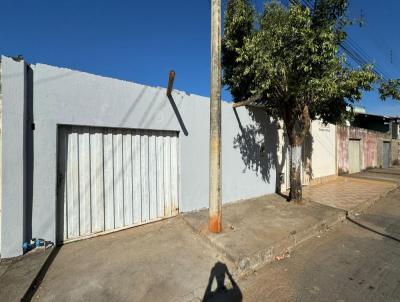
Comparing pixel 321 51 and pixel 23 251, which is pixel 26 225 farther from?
pixel 321 51

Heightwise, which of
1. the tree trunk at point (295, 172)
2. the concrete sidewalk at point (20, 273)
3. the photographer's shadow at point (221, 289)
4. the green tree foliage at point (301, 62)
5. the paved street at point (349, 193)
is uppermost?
the green tree foliage at point (301, 62)

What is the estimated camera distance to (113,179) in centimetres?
476

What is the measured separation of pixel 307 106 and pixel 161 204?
4.43 meters

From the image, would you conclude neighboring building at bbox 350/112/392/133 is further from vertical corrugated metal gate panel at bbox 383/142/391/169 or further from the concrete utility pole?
the concrete utility pole

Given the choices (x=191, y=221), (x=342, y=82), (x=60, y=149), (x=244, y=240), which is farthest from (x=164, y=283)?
(x=342, y=82)

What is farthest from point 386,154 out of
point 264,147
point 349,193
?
point 264,147

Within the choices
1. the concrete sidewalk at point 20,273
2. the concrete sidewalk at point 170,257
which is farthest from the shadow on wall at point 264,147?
the concrete sidewalk at point 20,273

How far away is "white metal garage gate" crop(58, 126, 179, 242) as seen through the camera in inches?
168

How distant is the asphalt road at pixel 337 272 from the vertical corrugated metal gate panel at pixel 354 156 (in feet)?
34.1

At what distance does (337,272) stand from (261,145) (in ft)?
15.3

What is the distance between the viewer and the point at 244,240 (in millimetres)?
4387

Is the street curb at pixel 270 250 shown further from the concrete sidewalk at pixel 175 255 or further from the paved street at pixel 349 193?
the paved street at pixel 349 193

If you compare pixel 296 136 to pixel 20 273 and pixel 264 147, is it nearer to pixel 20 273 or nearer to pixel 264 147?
pixel 264 147

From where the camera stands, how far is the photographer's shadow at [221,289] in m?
3.13
